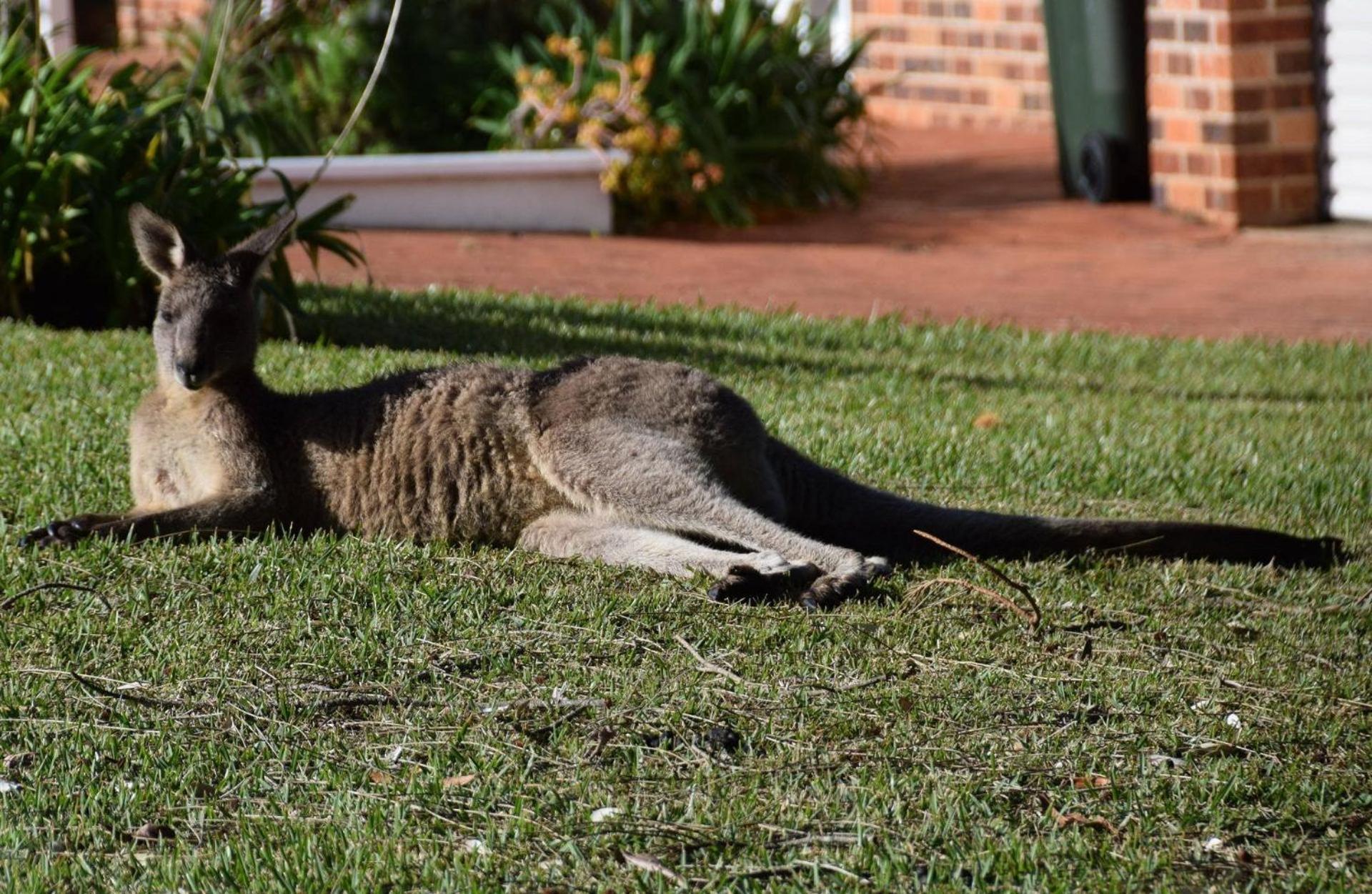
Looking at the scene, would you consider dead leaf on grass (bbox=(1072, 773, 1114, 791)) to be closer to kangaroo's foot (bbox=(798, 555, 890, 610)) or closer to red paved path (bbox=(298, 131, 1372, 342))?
kangaroo's foot (bbox=(798, 555, 890, 610))

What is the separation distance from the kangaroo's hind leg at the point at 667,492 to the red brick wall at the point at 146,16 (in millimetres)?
14741

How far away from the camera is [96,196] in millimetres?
7734

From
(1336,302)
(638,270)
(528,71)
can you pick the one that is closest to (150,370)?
(638,270)

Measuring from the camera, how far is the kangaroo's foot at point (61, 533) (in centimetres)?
502

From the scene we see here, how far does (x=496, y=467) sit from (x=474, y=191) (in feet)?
20.6

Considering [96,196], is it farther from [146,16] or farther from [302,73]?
[146,16]

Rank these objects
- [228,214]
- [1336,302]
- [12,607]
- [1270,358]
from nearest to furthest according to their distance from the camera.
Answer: [12,607] < [228,214] < [1270,358] < [1336,302]

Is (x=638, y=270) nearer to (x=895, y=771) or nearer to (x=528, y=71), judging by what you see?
(x=528, y=71)

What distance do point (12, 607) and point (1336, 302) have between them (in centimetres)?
758

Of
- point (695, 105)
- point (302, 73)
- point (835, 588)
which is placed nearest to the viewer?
point (835, 588)

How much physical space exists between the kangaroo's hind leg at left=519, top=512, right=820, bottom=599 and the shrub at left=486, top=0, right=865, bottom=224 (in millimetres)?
A: 6336

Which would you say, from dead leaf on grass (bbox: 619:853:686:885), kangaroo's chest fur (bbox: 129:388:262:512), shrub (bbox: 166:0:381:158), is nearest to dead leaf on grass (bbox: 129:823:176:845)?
dead leaf on grass (bbox: 619:853:686:885)

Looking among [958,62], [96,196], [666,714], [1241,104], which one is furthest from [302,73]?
[666,714]

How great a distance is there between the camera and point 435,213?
11328 mm
